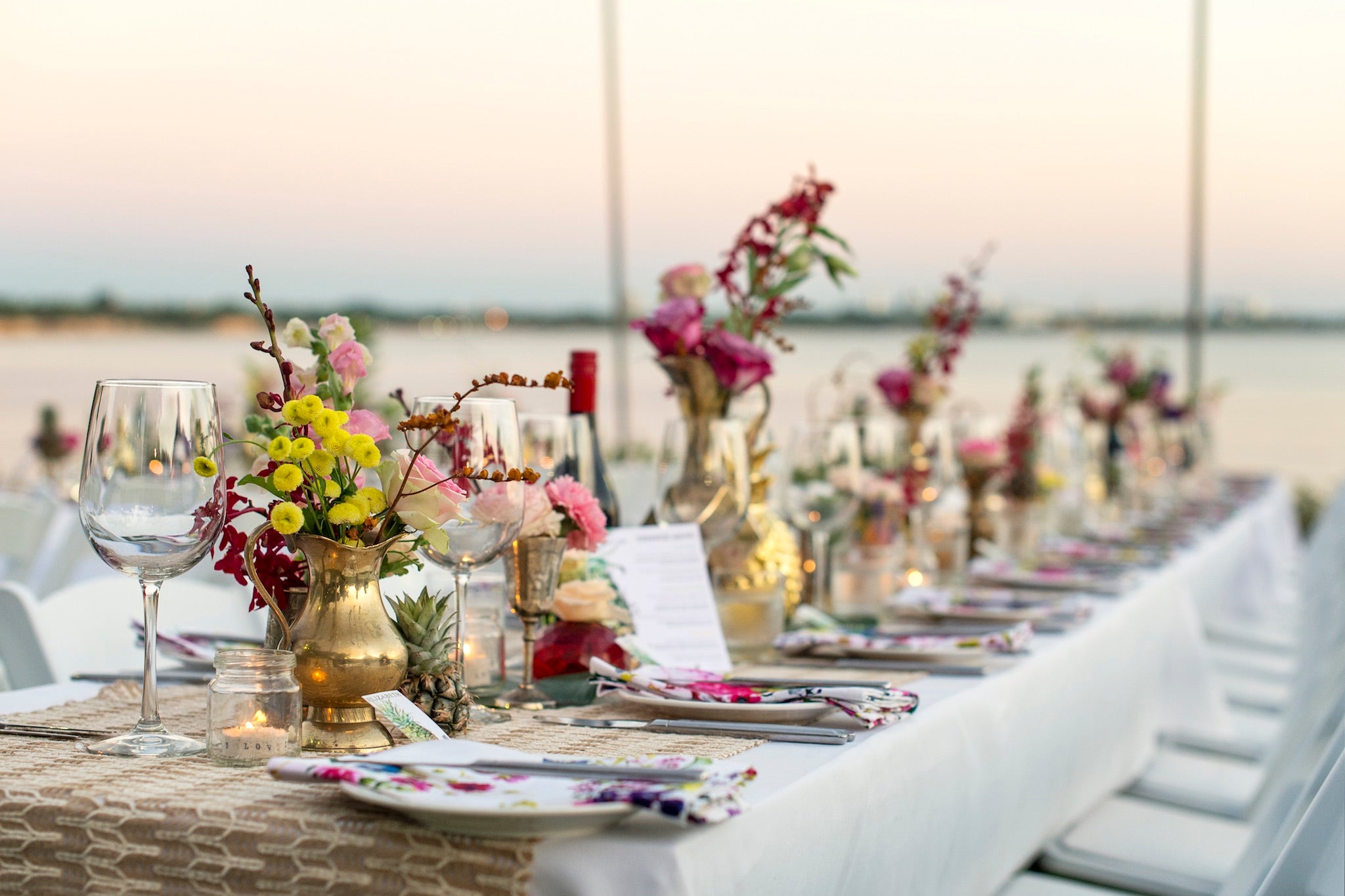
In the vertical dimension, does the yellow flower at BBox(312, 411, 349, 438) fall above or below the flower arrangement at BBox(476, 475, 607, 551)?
above

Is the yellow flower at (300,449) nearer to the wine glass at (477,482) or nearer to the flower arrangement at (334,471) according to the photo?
the flower arrangement at (334,471)

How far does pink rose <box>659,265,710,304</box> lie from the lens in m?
1.71

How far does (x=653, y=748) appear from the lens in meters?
1.05

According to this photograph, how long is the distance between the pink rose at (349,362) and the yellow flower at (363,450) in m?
0.09

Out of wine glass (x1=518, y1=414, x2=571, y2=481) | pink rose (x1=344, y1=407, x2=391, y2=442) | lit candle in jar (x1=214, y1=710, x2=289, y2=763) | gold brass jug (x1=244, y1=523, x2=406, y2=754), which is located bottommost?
lit candle in jar (x1=214, y1=710, x2=289, y2=763)

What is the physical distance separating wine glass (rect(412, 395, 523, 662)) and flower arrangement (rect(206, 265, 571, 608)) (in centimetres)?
1

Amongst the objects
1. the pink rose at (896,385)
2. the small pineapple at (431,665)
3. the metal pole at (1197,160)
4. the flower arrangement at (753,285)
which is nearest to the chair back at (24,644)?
the small pineapple at (431,665)

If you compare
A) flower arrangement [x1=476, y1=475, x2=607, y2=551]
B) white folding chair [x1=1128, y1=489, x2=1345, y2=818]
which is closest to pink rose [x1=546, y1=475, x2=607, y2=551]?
flower arrangement [x1=476, y1=475, x2=607, y2=551]

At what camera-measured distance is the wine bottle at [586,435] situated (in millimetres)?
1491

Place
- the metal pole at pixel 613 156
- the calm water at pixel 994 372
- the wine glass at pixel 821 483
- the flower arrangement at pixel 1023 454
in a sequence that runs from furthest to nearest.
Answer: the metal pole at pixel 613 156
the calm water at pixel 994 372
the flower arrangement at pixel 1023 454
the wine glass at pixel 821 483

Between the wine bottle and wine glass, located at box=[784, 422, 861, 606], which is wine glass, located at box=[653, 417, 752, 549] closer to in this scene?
the wine bottle

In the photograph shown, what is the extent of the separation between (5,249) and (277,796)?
891cm

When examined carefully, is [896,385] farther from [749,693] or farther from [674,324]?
[749,693]

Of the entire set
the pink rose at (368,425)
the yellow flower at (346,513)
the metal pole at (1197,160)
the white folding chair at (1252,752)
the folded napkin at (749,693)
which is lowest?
the white folding chair at (1252,752)
